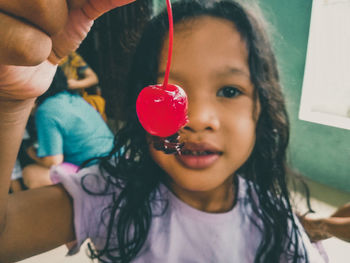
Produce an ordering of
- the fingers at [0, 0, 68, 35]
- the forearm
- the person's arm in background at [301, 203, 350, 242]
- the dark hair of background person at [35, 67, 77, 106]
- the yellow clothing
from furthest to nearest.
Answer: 1. the yellow clothing
2. the dark hair of background person at [35, 67, 77, 106]
3. the person's arm in background at [301, 203, 350, 242]
4. the forearm
5. the fingers at [0, 0, 68, 35]

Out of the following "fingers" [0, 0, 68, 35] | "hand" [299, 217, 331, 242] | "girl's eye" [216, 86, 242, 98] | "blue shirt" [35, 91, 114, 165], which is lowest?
"hand" [299, 217, 331, 242]

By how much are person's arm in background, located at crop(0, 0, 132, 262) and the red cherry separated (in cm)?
8

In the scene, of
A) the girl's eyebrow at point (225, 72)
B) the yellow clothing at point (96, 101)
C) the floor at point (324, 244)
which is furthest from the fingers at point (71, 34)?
the yellow clothing at point (96, 101)

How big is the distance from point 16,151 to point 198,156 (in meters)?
0.24

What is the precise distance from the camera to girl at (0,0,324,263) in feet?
1.29

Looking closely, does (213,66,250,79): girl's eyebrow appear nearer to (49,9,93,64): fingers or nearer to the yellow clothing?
(49,9,93,64): fingers

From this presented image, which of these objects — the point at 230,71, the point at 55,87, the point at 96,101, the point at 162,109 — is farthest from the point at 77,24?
the point at 96,101

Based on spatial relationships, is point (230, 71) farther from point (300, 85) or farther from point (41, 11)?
point (41, 11)

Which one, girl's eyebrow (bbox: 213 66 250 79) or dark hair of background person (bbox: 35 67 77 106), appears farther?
dark hair of background person (bbox: 35 67 77 106)

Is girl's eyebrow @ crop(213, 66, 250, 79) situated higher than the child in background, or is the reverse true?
girl's eyebrow @ crop(213, 66, 250, 79)

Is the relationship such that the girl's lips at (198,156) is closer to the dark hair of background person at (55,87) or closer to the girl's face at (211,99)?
the girl's face at (211,99)

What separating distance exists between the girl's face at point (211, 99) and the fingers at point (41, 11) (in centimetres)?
21

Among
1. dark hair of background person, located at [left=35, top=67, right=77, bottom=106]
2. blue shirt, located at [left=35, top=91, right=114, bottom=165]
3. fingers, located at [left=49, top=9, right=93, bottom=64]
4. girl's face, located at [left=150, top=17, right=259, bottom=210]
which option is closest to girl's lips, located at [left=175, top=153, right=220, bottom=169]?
girl's face, located at [left=150, top=17, right=259, bottom=210]

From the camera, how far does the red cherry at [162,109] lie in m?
0.21
